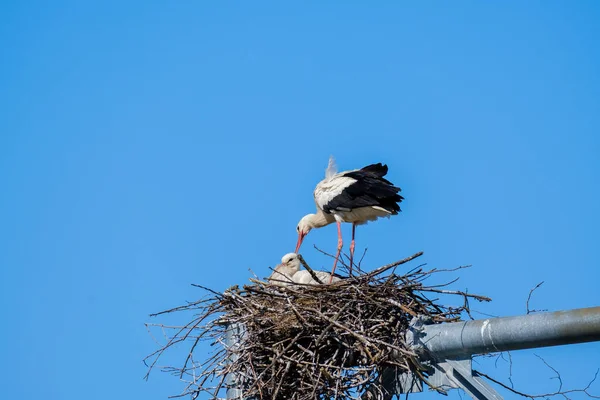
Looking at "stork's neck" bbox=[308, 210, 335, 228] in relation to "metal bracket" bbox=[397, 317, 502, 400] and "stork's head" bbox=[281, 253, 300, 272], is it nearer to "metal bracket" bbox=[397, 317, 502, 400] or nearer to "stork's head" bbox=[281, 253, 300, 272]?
"stork's head" bbox=[281, 253, 300, 272]

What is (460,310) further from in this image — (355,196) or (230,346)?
(355,196)

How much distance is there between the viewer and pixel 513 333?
357cm

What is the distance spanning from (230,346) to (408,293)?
1.34 m

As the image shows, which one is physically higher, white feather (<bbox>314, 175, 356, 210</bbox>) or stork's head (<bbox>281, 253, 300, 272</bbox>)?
white feather (<bbox>314, 175, 356, 210</bbox>)

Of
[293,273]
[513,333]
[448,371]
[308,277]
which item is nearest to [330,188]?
[293,273]

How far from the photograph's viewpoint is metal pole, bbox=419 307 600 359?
10.5ft

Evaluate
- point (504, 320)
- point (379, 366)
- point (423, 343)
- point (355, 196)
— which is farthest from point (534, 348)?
point (355, 196)

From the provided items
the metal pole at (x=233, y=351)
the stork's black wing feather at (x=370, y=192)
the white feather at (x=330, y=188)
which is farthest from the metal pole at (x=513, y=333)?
the white feather at (x=330, y=188)

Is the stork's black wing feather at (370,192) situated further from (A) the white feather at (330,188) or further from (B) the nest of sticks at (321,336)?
(B) the nest of sticks at (321,336)

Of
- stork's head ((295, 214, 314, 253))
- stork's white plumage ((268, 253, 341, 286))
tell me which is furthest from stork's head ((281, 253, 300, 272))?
stork's head ((295, 214, 314, 253))

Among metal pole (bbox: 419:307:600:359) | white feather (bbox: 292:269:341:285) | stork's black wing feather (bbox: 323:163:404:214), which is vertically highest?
stork's black wing feather (bbox: 323:163:404:214)

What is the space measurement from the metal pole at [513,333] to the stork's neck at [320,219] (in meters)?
5.83

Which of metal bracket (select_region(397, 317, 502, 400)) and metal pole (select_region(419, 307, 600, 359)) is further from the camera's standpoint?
metal bracket (select_region(397, 317, 502, 400))

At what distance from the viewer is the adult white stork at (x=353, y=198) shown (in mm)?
9141
